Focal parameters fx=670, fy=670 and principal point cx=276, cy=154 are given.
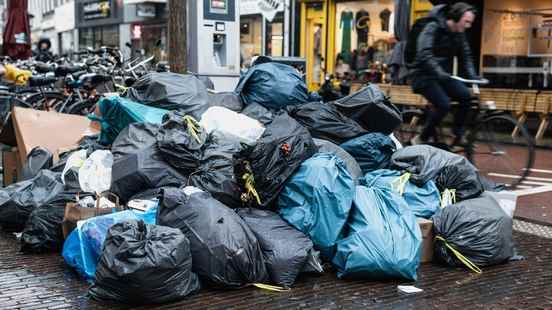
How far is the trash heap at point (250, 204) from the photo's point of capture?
3.84 meters

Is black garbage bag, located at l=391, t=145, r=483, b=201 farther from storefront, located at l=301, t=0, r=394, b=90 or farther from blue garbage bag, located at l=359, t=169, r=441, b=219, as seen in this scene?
storefront, located at l=301, t=0, r=394, b=90

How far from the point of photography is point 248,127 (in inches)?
214

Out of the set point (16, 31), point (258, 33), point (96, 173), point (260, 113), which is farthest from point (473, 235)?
point (258, 33)

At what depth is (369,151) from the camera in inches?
209

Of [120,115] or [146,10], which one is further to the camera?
[146,10]

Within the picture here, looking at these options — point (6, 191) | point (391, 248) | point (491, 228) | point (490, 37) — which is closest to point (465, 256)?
point (491, 228)

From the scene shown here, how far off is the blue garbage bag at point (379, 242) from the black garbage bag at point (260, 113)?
1.50 meters

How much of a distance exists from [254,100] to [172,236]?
103 inches

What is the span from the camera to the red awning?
13.9 m

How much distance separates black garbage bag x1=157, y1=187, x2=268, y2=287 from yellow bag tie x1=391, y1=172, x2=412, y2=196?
123 centimetres

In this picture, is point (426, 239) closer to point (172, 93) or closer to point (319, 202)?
point (319, 202)

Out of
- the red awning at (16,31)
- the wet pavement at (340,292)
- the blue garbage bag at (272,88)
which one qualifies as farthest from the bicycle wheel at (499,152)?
the red awning at (16,31)

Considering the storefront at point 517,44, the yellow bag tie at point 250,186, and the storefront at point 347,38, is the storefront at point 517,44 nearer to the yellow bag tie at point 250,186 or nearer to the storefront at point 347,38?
the storefront at point 347,38

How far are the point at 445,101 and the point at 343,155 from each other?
1650 mm
